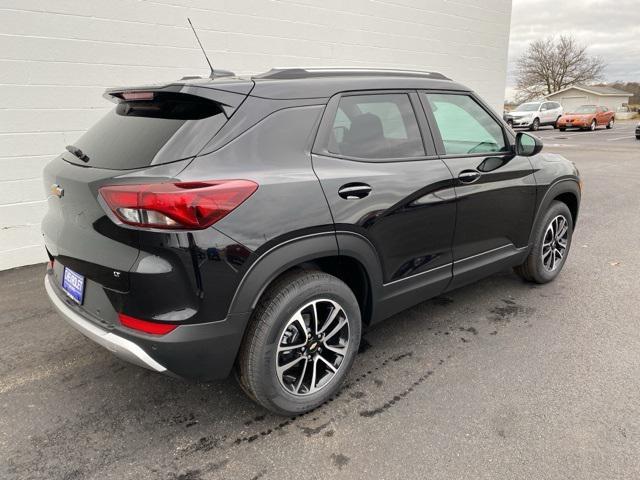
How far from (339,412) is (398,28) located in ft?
24.7

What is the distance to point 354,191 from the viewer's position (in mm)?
2490

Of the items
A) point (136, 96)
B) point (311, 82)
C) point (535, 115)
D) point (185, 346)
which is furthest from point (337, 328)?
point (535, 115)

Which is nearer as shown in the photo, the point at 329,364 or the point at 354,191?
the point at 354,191

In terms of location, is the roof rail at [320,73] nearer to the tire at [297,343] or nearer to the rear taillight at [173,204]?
the rear taillight at [173,204]

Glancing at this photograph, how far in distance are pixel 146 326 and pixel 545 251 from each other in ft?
11.3

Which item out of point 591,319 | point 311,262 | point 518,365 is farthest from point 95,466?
point 591,319

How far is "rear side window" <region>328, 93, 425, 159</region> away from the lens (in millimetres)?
2590

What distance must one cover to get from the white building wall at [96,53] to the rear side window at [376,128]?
3.70 meters

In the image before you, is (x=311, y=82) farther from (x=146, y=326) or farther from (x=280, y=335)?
(x=146, y=326)

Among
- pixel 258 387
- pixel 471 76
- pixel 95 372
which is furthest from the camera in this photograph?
pixel 471 76

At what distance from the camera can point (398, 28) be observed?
8297 mm

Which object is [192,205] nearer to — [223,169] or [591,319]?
[223,169]

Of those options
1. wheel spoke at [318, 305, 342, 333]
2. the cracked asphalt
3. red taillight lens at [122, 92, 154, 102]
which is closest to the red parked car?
the cracked asphalt

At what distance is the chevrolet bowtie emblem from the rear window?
6.5 inches
